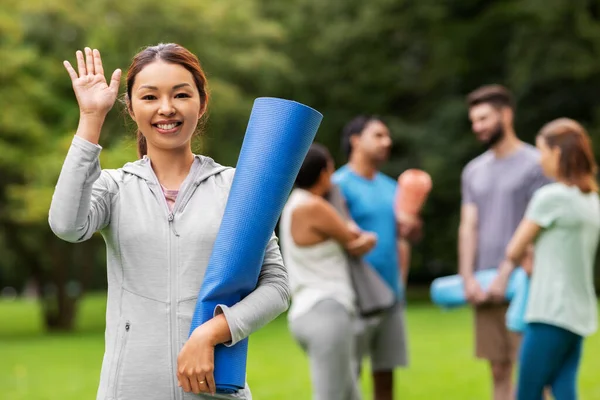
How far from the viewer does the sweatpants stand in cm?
524

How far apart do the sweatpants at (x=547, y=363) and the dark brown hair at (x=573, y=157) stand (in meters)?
0.76

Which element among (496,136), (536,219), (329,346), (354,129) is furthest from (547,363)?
(354,129)

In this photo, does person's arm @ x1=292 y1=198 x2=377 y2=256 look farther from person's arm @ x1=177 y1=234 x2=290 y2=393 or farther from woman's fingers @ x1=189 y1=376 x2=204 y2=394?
woman's fingers @ x1=189 y1=376 x2=204 y2=394

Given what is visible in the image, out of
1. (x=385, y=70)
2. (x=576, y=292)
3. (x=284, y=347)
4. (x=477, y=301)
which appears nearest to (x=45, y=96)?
(x=284, y=347)

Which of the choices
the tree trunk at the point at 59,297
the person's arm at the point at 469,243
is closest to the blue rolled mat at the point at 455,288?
the person's arm at the point at 469,243

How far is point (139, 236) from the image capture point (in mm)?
2688

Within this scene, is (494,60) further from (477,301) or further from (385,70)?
(477,301)

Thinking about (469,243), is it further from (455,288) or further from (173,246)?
(173,246)

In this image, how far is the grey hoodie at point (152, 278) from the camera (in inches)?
104

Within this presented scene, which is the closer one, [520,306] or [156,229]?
[156,229]

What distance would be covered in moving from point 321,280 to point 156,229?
319cm

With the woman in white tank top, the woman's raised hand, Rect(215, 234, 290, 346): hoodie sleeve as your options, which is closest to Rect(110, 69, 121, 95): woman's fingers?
the woman's raised hand

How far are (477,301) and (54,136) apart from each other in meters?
16.0

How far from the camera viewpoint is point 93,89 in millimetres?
2627
